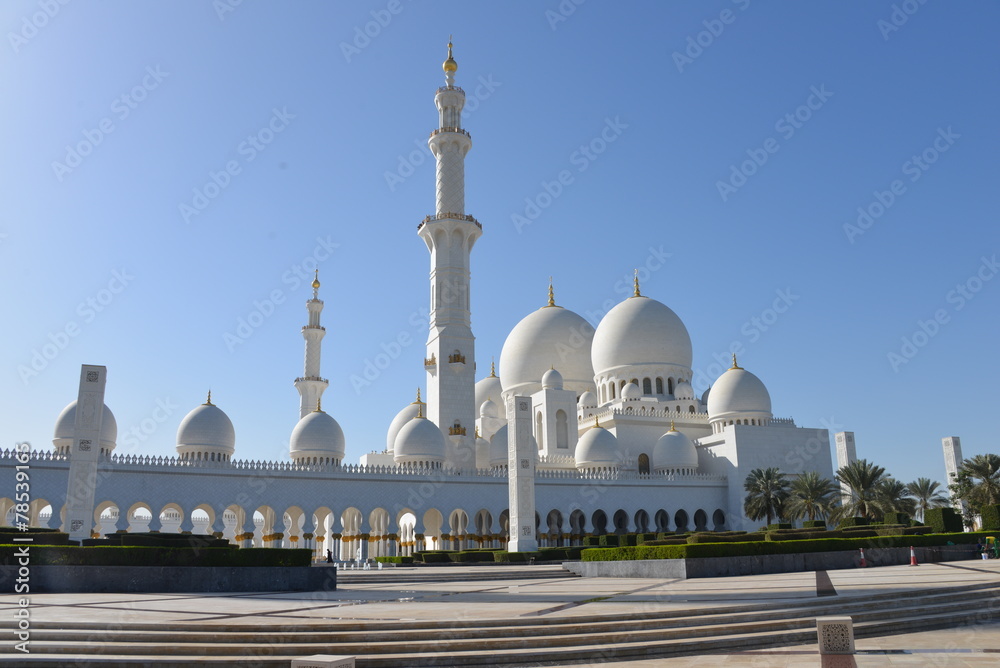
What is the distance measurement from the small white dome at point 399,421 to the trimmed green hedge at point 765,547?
26.5 metres

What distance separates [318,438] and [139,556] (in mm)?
21579

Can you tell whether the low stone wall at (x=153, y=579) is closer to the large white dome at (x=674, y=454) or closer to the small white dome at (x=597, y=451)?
the small white dome at (x=597, y=451)

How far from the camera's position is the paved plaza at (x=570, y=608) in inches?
346

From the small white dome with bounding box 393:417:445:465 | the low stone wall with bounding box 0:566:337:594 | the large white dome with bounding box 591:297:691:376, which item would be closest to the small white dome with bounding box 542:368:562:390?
the large white dome with bounding box 591:297:691:376

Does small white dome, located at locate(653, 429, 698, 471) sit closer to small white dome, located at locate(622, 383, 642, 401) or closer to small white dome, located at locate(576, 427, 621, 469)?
small white dome, located at locate(576, 427, 621, 469)

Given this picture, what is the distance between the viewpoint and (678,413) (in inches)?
1886

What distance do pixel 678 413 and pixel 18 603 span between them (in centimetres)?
3941

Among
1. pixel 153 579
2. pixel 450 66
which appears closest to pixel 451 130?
pixel 450 66

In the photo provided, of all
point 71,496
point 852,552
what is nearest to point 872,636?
point 852,552

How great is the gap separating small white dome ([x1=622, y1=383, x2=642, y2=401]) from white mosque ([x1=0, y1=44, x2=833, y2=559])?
0.28 ft

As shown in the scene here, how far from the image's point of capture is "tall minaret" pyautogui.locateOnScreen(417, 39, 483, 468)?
4141 centimetres

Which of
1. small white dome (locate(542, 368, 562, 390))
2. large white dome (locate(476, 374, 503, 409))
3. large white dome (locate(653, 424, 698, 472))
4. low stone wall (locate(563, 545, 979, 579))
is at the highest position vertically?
large white dome (locate(476, 374, 503, 409))

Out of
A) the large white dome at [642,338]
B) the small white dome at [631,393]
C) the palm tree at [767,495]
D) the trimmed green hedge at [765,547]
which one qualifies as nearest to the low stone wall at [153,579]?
the trimmed green hedge at [765,547]

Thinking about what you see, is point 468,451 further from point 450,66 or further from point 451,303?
point 450,66
